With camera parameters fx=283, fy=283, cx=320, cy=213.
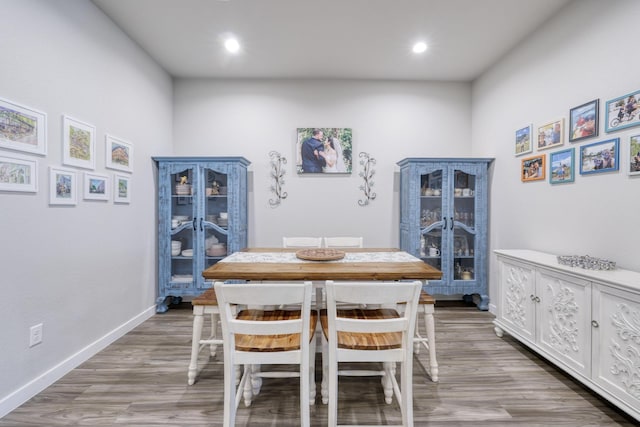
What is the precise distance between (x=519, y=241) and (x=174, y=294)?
3718mm

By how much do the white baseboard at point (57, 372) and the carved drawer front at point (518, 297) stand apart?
3491 millimetres

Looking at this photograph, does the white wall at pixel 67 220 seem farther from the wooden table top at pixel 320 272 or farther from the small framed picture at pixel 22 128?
the wooden table top at pixel 320 272

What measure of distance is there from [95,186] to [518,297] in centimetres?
362

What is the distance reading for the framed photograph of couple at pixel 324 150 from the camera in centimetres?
358

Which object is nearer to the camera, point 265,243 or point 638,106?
point 638,106

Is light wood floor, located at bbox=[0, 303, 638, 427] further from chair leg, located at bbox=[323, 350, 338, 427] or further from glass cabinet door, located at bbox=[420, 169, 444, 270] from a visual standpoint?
glass cabinet door, located at bbox=[420, 169, 444, 270]

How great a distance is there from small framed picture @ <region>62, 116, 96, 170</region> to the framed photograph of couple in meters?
2.03

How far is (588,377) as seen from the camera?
1746 millimetres

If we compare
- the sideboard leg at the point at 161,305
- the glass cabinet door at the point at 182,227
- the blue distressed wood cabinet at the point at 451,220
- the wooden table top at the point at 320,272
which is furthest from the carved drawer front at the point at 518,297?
the sideboard leg at the point at 161,305

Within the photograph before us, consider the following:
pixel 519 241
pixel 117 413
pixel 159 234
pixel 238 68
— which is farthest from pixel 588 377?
pixel 238 68

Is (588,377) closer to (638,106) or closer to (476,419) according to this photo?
(476,419)

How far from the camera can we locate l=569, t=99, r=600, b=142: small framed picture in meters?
2.06

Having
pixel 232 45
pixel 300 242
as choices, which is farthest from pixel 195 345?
pixel 232 45

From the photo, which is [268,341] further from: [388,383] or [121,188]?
[121,188]
